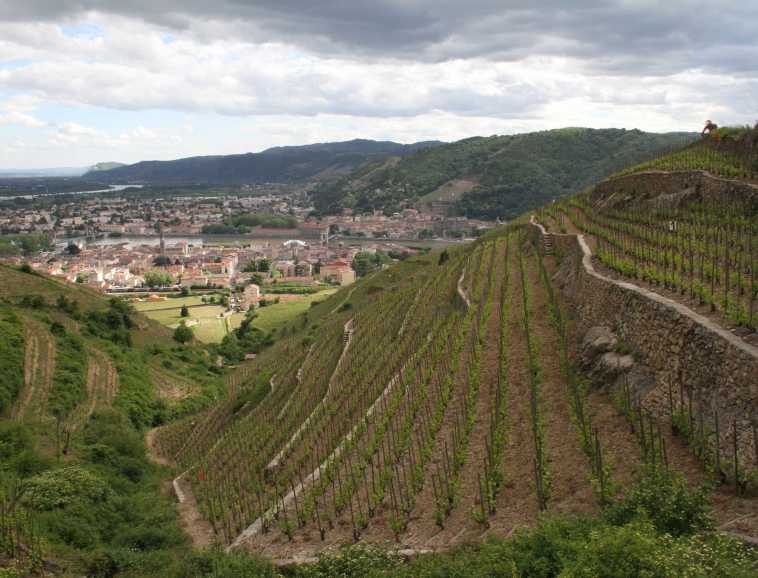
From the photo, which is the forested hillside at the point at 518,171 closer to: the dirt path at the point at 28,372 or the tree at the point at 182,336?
the tree at the point at 182,336

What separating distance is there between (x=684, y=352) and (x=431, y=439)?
16.5 ft

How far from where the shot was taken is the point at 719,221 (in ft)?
63.3

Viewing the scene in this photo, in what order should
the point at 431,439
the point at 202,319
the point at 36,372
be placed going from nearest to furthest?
the point at 431,439 → the point at 36,372 → the point at 202,319

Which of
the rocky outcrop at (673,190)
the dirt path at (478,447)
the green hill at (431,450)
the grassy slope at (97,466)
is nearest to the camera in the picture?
the green hill at (431,450)

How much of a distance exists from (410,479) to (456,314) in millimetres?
10505

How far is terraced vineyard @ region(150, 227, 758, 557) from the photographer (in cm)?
1103

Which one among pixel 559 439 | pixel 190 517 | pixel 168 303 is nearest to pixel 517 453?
pixel 559 439

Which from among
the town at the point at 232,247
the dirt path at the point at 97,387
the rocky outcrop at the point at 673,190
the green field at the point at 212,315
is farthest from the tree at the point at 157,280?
the rocky outcrop at the point at 673,190

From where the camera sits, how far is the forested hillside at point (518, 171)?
5655 inches

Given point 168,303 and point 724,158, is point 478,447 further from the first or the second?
point 168,303

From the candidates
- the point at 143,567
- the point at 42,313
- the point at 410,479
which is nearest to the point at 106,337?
the point at 42,313

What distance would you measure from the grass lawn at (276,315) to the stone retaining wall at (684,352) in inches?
1719

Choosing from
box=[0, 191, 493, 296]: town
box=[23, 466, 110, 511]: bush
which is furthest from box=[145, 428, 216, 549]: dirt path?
box=[0, 191, 493, 296]: town

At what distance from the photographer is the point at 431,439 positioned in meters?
14.1
